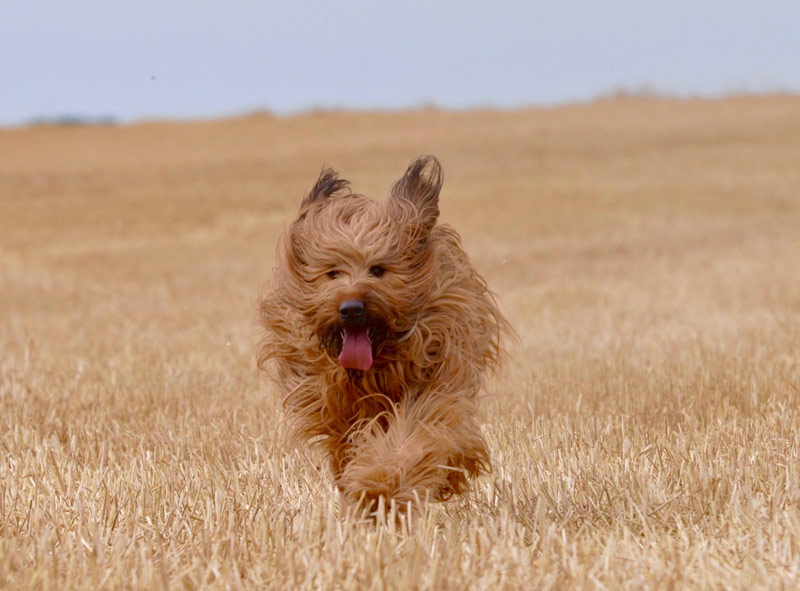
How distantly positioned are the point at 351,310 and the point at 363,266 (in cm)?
26

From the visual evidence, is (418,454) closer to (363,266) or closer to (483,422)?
(363,266)

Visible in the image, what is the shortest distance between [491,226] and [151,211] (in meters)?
7.58

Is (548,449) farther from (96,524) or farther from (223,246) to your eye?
(223,246)

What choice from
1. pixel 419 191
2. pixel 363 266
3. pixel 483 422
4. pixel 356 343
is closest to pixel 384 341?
pixel 356 343

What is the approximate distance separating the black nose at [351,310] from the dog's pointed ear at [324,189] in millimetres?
735

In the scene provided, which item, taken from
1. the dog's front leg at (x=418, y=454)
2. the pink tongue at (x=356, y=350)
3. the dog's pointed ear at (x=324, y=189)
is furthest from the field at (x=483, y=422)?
the dog's pointed ear at (x=324, y=189)

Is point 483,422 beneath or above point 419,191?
beneath

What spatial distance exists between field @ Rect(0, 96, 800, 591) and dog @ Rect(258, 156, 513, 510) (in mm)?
208

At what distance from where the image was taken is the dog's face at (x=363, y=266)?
3.80 m

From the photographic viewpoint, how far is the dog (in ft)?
12.2

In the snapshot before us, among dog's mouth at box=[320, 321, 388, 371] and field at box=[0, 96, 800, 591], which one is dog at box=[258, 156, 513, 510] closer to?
dog's mouth at box=[320, 321, 388, 371]

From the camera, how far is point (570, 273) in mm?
15812

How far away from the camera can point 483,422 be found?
5.78 metres

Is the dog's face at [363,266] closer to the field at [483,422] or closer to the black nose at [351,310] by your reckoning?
the black nose at [351,310]
